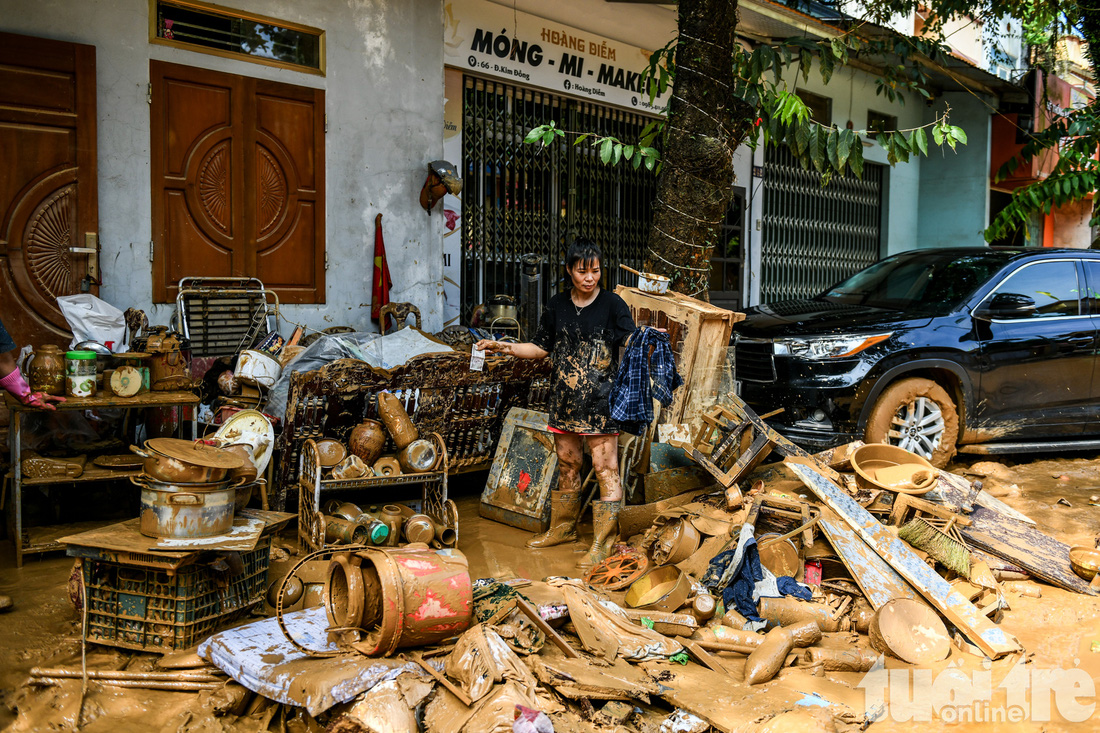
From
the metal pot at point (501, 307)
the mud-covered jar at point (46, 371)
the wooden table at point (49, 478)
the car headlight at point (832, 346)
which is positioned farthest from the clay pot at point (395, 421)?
the car headlight at point (832, 346)

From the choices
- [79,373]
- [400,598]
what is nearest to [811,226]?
[79,373]

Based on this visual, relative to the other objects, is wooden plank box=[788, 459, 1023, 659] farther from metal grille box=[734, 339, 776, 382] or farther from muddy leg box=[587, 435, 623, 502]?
metal grille box=[734, 339, 776, 382]

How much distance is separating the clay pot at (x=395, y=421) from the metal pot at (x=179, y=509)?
163 centimetres

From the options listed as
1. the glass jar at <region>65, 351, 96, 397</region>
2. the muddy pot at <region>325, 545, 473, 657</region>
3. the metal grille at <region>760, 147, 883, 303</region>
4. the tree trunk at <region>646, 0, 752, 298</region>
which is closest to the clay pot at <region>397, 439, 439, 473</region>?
the muddy pot at <region>325, 545, 473, 657</region>

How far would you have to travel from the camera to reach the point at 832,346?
6.26 meters

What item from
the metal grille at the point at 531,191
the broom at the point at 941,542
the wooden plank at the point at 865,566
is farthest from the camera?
the metal grille at the point at 531,191

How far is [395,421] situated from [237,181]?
2974mm

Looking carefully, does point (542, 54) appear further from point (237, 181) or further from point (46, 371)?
point (46, 371)

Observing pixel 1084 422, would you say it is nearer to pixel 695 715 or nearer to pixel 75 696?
pixel 695 715

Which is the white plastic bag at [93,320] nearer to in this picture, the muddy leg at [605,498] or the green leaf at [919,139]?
the muddy leg at [605,498]

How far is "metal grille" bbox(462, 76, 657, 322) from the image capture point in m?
8.41

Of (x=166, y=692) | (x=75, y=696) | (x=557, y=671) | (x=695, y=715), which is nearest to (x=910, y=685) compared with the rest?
(x=695, y=715)

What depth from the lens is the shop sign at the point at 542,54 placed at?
26.6 ft

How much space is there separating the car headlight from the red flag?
148 inches
